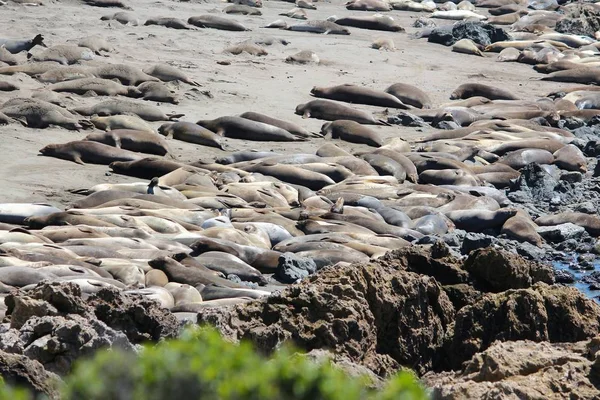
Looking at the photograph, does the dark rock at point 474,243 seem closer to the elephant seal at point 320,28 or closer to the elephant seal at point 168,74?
the elephant seal at point 168,74

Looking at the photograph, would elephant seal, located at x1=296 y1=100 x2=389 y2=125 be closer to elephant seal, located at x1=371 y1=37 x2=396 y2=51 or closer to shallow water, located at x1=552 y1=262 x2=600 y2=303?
shallow water, located at x1=552 y1=262 x2=600 y2=303

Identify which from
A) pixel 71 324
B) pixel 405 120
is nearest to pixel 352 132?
pixel 405 120

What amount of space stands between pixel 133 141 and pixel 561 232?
14.0 ft

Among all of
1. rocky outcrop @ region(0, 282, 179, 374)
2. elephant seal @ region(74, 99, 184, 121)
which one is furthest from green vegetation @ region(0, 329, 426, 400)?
elephant seal @ region(74, 99, 184, 121)

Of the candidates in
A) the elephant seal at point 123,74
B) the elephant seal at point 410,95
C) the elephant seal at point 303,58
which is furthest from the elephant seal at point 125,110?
the elephant seal at point 303,58

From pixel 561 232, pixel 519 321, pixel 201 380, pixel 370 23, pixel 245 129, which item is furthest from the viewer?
pixel 370 23

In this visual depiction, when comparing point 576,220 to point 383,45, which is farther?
point 383,45

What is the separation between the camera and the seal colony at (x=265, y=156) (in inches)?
300

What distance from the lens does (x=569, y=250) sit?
951cm

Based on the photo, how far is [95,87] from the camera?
12.6m

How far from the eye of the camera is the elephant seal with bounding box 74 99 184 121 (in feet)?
38.5

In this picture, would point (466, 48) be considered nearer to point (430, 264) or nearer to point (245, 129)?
point (245, 129)

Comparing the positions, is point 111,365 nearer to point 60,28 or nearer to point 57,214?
point 57,214

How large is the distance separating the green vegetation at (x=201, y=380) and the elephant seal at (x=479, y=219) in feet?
26.2
